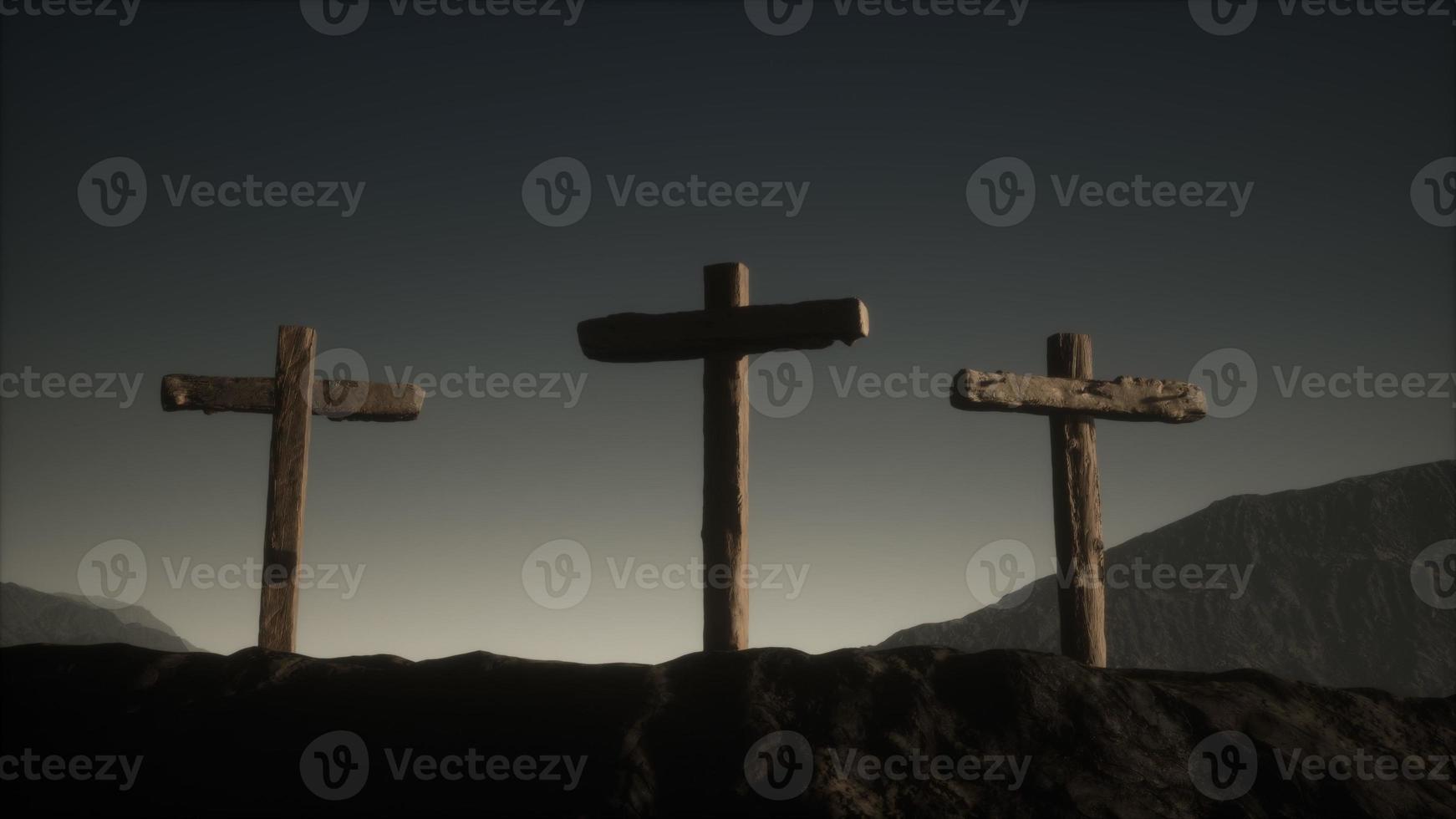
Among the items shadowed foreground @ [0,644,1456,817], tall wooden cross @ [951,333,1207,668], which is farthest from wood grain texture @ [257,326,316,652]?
tall wooden cross @ [951,333,1207,668]

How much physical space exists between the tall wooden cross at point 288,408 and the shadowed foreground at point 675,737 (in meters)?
3.42

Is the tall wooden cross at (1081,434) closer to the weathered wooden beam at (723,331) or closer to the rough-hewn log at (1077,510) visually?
the rough-hewn log at (1077,510)

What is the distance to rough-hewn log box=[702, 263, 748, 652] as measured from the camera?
640 centimetres

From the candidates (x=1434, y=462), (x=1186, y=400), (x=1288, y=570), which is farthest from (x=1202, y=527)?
(x=1186, y=400)

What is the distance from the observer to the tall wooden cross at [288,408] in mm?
8008

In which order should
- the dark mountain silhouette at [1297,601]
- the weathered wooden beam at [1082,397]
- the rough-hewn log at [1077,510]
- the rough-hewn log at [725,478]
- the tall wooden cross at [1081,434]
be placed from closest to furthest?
the rough-hewn log at [725,478] < the weathered wooden beam at [1082,397] < the tall wooden cross at [1081,434] < the rough-hewn log at [1077,510] < the dark mountain silhouette at [1297,601]

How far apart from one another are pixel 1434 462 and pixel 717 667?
176 m

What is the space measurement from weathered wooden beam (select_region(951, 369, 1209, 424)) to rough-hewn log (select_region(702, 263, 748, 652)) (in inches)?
79.2

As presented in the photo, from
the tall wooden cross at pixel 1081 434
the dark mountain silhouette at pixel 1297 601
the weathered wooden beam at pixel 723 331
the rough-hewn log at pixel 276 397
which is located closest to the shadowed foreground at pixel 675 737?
the weathered wooden beam at pixel 723 331

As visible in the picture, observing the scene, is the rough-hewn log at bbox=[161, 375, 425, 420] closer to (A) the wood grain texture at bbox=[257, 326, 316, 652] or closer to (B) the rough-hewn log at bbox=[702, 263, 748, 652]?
(A) the wood grain texture at bbox=[257, 326, 316, 652]

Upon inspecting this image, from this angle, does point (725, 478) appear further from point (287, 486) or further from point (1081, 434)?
point (287, 486)

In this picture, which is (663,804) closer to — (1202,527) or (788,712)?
(788,712)

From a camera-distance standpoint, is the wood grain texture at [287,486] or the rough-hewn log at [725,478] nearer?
the rough-hewn log at [725,478]

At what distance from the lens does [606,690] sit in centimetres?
426
